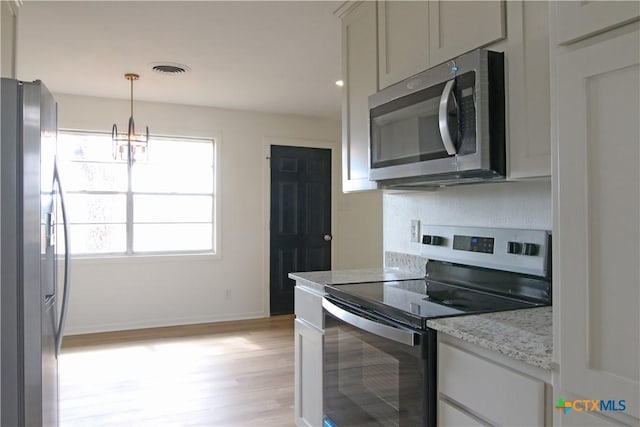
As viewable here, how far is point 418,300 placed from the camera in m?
1.73

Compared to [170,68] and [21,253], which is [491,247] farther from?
[170,68]

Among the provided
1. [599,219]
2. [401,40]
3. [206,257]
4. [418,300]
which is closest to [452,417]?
[418,300]

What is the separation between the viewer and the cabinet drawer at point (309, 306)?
2154mm

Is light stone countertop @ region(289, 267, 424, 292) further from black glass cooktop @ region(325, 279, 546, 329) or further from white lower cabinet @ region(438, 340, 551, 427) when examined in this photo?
white lower cabinet @ region(438, 340, 551, 427)

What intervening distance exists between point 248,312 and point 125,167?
82.5 inches

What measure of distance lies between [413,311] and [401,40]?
126 centimetres

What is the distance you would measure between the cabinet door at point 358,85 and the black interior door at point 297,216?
296cm

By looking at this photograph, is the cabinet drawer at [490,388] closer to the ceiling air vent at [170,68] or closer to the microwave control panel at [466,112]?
the microwave control panel at [466,112]

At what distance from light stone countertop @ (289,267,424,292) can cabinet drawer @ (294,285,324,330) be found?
0.04m

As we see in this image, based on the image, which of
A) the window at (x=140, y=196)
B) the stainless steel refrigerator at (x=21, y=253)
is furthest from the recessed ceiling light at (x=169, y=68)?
the stainless steel refrigerator at (x=21, y=253)

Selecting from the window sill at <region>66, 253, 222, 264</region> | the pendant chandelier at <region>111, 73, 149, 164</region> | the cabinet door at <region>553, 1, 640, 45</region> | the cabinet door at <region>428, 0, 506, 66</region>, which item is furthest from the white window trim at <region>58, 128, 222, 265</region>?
the cabinet door at <region>553, 1, 640, 45</region>

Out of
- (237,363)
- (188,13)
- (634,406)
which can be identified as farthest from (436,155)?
(237,363)

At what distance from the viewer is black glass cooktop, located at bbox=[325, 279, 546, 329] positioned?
1522 millimetres

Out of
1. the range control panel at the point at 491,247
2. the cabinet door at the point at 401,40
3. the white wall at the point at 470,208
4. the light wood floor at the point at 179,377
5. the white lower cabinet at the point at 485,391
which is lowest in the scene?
the light wood floor at the point at 179,377
